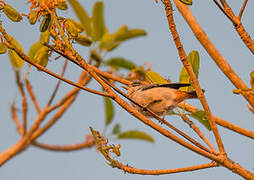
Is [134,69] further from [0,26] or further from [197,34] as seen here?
[0,26]

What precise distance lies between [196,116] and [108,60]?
6.53 ft

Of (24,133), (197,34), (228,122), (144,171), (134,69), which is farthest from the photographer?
(134,69)

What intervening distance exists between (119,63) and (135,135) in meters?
1.16

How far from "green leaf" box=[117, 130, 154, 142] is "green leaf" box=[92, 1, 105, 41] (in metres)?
1.42

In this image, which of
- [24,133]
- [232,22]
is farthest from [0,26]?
[24,133]

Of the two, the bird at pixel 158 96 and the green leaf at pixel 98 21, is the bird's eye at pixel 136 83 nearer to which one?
the bird at pixel 158 96

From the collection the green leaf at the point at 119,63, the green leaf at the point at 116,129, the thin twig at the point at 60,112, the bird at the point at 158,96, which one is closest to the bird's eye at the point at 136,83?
the bird at the point at 158,96

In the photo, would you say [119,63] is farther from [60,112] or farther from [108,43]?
[60,112]

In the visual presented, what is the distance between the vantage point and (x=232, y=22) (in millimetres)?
2279

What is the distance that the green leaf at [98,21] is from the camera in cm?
454

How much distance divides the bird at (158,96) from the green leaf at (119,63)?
1.17ft

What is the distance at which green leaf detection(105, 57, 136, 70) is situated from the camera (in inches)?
187

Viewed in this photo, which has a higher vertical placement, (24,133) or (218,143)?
(24,133)

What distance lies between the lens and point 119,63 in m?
4.80
